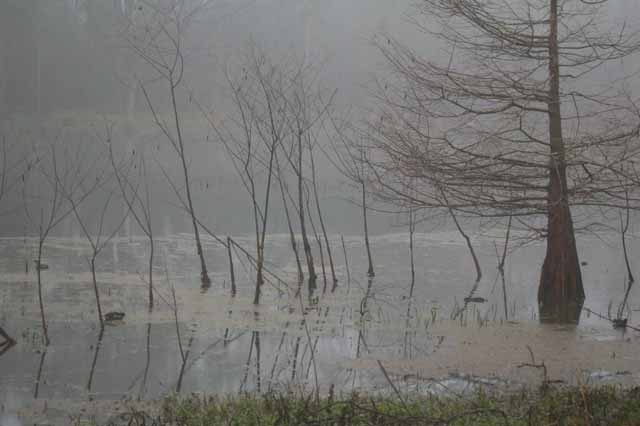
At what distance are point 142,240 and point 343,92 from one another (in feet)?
53.8

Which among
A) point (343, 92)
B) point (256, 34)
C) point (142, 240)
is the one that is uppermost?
point (256, 34)

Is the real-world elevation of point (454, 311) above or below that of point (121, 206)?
below

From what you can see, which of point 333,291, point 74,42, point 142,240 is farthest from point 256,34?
point 333,291

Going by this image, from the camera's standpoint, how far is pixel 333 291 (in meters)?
7.73

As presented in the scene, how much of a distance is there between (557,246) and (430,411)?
158 inches

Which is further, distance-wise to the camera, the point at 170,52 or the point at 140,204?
the point at 170,52

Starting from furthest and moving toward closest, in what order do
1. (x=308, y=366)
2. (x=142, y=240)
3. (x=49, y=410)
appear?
(x=142, y=240)
(x=308, y=366)
(x=49, y=410)

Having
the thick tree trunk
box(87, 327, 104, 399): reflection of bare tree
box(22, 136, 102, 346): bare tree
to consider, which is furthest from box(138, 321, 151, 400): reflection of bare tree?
box(22, 136, 102, 346): bare tree

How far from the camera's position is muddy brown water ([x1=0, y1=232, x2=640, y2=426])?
4.64 metres

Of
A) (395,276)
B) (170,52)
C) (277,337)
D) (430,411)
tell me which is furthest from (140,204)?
(430,411)

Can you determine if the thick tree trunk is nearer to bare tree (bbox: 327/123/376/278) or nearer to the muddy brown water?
the muddy brown water

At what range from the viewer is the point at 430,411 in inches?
132

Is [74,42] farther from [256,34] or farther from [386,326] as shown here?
[386,326]

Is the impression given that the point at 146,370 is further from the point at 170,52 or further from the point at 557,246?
the point at 170,52
